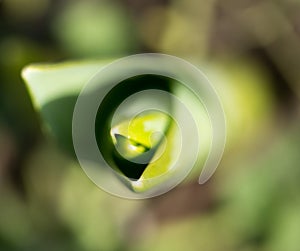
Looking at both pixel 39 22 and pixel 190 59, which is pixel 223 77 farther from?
pixel 39 22

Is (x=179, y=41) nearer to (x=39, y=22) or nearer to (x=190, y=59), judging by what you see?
(x=190, y=59)

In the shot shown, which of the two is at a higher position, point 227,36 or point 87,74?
point 227,36

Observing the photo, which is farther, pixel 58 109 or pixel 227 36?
pixel 227 36

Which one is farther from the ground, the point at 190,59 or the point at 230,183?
the point at 190,59

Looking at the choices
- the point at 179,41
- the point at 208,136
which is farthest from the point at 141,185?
the point at 179,41

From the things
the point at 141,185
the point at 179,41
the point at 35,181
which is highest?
the point at 179,41

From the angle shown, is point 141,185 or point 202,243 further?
point 202,243

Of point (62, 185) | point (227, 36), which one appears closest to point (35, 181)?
point (62, 185)
